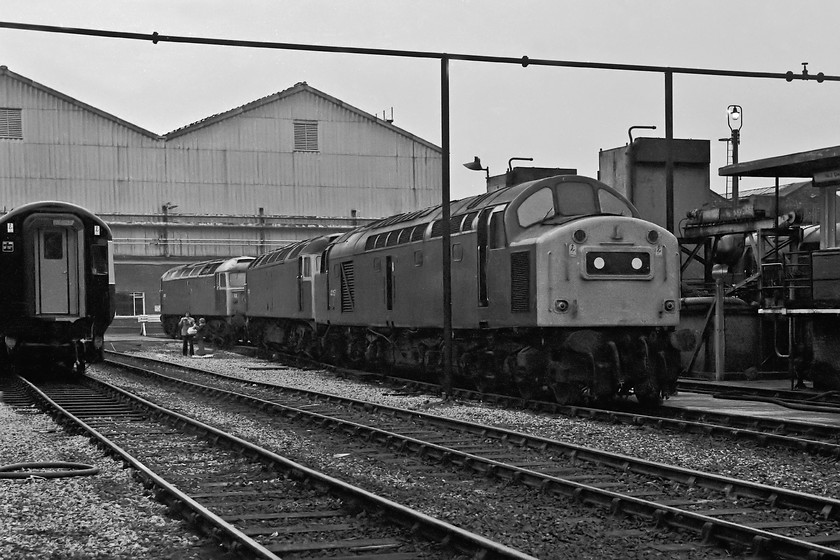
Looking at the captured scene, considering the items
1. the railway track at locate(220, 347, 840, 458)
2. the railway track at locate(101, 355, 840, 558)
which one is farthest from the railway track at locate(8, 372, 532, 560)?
the railway track at locate(220, 347, 840, 458)

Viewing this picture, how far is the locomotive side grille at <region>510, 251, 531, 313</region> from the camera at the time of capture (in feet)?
49.7

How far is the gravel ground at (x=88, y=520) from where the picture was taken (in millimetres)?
7121

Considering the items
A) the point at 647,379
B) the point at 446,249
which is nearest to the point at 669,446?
the point at 647,379

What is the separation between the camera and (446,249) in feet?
56.5

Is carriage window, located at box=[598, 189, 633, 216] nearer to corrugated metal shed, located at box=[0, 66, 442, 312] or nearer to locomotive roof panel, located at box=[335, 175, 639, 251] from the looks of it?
locomotive roof panel, located at box=[335, 175, 639, 251]

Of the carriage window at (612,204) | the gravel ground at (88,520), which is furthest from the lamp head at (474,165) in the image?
the gravel ground at (88,520)

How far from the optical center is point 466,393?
17781mm

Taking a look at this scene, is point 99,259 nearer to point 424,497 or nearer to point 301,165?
point 424,497

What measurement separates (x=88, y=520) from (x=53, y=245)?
14.2 m

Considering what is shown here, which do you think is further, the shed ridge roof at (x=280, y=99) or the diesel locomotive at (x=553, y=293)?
the shed ridge roof at (x=280, y=99)

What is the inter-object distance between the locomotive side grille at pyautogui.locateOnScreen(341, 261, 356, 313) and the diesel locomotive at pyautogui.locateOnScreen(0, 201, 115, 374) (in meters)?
5.03

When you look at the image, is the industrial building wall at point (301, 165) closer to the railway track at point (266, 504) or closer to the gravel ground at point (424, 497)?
the gravel ground at point (424, 497)

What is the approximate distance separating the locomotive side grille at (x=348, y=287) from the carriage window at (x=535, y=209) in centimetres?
772

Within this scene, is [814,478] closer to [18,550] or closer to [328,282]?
[18,550]
